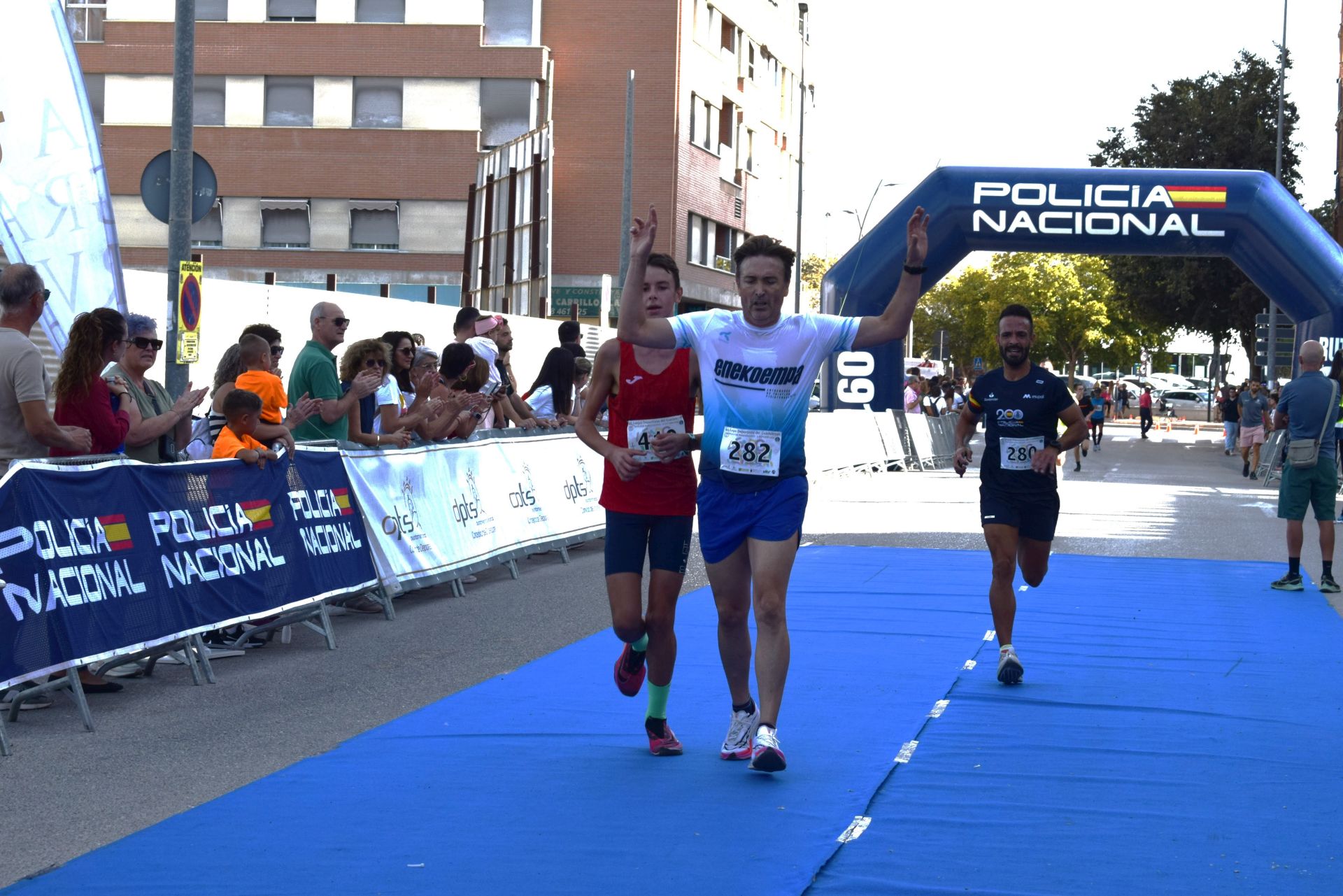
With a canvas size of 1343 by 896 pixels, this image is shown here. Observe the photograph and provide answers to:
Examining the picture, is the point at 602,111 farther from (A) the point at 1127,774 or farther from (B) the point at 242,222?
(A) the point at 1127,774

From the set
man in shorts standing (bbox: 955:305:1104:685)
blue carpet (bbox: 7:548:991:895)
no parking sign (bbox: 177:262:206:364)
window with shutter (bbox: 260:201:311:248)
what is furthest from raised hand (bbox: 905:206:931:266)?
window with shutter (bbox: 260:201:311:248)

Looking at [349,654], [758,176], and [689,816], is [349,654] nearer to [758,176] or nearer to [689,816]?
[689,816]

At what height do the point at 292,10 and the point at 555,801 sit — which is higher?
the point at 292,10

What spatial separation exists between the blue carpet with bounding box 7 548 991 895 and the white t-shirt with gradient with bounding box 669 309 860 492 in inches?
45.6

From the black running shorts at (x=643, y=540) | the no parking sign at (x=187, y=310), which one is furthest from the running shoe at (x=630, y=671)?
the no parking sign at (x=187, y=310)

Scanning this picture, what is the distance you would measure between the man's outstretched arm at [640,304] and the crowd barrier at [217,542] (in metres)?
2.75

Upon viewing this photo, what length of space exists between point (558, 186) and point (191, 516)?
39637 mm

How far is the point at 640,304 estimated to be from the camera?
20.5 feet

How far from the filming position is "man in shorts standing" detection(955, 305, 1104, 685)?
878 cm

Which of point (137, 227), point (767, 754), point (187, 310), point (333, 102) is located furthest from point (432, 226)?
point (767, 754)

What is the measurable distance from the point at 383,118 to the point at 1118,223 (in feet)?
79.6

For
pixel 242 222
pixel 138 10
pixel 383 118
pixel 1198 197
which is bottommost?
pixel 1198 197

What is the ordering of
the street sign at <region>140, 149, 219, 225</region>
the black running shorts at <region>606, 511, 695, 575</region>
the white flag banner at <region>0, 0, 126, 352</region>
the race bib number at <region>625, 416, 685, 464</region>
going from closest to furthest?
the race bib number at <region>625, 416, 685, 464</region> → the black running shorts at <region>606, 511, 695, 575</region> → the white flag banner at <region>0, 0, 126, 352</region> → the street sign at <region>140, 149, 219, 225</region>

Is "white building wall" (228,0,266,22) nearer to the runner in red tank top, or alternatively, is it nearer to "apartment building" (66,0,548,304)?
"apartment building" (66,0,548,304)
